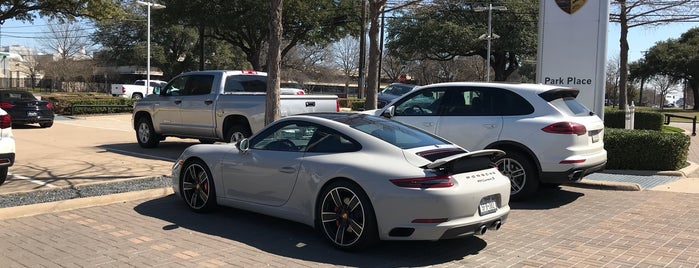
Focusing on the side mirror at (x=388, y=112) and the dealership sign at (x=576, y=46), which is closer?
the side mirror at (x=388, y=112)

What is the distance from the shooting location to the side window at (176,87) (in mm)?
12789

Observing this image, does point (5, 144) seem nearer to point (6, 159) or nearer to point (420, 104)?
point (6, 159)

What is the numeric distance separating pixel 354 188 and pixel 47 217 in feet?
12.6

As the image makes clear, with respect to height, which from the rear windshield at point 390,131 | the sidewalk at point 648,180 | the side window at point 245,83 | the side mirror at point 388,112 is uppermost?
the side window at point 245,83

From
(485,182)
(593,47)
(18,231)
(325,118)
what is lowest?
(18,231)

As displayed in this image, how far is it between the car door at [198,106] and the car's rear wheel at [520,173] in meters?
6.44

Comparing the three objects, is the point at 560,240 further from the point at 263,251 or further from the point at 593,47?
the point at 593,47

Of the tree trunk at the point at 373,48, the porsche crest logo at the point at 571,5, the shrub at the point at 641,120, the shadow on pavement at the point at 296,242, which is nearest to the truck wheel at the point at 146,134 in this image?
the tree trunk at the point at 373,48

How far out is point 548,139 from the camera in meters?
7.65

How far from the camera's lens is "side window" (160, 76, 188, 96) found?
42.0 feet

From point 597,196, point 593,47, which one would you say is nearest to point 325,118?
point 597,196

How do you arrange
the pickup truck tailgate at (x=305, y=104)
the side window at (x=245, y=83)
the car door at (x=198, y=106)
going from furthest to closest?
the side window at (x=245, y=83)
the car door at (x=198, y=106)
the pickup truck tailgate at (x=305, y=104)

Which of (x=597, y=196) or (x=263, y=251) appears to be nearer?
(x=263, y=251)

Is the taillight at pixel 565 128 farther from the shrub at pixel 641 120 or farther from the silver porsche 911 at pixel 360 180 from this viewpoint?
the shrub at pixel 641 120
